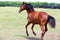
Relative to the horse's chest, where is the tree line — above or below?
below

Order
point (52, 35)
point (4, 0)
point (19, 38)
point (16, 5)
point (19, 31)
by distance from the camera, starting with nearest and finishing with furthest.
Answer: point (19, 38), point (52, 35), point (19, 31), point (16, 5), point (4, 0)

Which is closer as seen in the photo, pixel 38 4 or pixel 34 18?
pixel 34 18

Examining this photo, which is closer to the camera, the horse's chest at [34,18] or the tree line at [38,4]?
the horse's chest at [34,18]

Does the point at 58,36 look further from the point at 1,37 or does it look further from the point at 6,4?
the point at 6,4

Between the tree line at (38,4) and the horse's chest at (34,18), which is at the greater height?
the horse's chest at (34,18)

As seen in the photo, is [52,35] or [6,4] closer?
[52,35]

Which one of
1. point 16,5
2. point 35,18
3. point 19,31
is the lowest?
point 16,5

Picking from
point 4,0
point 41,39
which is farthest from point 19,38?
point 4,0

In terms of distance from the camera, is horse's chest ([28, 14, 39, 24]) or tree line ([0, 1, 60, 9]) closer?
horse's chest ([28, 14, 39, 24])

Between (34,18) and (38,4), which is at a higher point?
(34,18)

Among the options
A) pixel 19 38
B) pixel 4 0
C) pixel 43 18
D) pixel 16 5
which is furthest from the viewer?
pixel 4 0

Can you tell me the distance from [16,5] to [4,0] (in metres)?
3.18

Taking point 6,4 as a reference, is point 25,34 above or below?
above

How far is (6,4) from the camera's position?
81.4 ft
